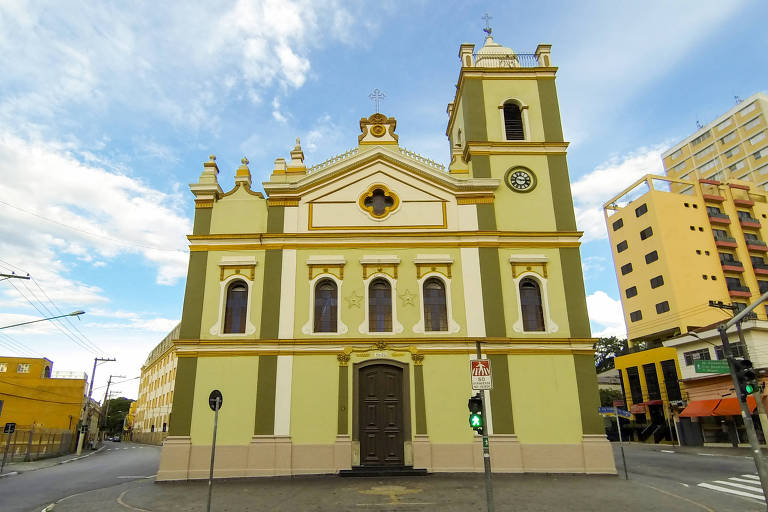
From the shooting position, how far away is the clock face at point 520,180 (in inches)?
820

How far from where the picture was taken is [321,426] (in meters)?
17.5

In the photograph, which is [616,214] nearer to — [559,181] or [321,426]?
[559,181]

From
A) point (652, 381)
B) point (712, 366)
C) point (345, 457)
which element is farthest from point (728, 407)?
point (345, 457)

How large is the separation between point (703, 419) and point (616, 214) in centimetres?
2411

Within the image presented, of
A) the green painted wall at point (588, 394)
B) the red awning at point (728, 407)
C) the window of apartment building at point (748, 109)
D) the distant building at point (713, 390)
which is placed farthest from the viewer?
the window of apartment building at point (748, 109)

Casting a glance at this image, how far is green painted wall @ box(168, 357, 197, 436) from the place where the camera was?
57.6ft

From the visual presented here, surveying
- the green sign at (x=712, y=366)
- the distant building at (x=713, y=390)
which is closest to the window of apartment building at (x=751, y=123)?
the distant building at (x=713, y=390)


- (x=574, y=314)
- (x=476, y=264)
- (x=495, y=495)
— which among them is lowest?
(x=495, y=495)

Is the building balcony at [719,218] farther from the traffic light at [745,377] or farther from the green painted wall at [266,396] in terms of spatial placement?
the green painted wall at [266,396]

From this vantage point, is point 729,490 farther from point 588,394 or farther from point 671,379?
point 671,379

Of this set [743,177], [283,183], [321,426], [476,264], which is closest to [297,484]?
[321,426]

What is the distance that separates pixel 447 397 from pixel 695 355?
28753 millimetres

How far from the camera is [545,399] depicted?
17859 millimetres

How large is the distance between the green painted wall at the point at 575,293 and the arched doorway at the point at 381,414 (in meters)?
6.72
